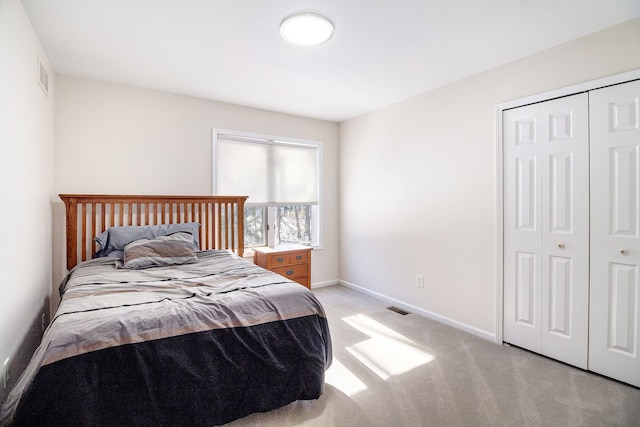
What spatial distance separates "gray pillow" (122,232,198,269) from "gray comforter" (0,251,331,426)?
0.34 metres

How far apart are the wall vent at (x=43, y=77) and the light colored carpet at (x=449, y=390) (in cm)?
277

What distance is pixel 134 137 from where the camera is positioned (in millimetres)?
3201

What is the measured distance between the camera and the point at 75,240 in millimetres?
2857

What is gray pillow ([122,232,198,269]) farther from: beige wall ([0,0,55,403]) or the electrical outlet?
the electrical outlet

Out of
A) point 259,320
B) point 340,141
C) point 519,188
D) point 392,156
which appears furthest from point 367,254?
point 259,320

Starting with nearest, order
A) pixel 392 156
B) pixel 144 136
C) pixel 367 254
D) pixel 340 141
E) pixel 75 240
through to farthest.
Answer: pixel 75 240 → pixel 144 136 → pixel 392 156 → pixel 367 254 → pixel 340 141

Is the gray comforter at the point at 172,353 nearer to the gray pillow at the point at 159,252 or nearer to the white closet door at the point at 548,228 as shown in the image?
the gray pillow at the point at 159,252

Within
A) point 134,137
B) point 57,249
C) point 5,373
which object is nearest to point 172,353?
point 5,373

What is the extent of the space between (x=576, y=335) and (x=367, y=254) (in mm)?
2287

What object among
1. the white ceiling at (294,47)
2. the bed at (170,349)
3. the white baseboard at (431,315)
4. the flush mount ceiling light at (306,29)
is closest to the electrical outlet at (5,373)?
the bed at (170,349)

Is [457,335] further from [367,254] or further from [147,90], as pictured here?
[147,90]

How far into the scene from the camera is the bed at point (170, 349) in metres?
1.29

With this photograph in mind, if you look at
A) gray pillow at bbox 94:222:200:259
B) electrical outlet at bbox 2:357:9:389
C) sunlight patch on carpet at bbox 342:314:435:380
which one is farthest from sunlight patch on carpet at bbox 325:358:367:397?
electrical outlet at bbox 2:357:9:389

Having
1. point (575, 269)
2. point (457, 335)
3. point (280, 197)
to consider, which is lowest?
point (457, 335)
